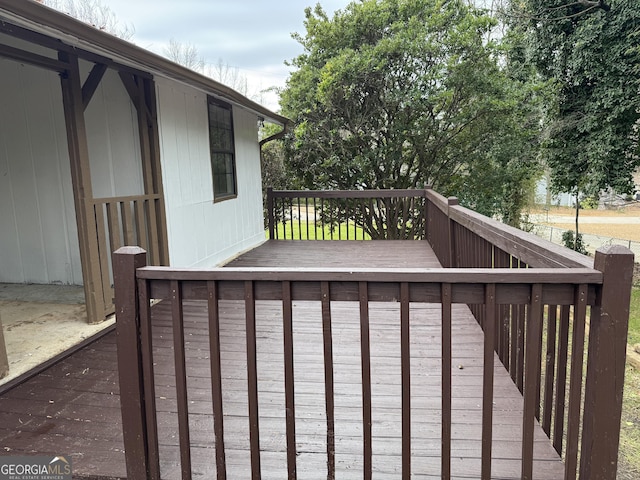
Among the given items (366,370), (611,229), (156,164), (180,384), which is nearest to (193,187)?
(156,164)

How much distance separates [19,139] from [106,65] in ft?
5.65

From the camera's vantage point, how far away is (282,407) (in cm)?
219

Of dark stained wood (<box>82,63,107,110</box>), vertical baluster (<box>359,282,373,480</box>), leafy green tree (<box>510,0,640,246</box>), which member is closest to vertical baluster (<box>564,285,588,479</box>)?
vertical baluster (<box>359,282,373,480</box>)

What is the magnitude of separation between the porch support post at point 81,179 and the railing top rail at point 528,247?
9.29ft

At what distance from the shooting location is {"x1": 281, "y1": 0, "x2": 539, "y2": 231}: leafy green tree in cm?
768

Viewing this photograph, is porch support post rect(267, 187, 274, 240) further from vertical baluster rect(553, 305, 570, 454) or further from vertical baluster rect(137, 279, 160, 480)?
vertical baluster rect(553, 305, 570, 454)

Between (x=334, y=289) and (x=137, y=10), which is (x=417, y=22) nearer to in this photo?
(x=334, y=289)

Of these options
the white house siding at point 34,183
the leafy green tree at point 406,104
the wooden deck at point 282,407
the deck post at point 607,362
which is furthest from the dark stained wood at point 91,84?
the leafy green tree at point 406,104

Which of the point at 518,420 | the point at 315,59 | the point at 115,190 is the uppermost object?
the point at 315,59

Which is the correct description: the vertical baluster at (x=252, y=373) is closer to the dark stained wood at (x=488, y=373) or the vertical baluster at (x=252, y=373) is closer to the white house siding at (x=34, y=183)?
the dark stained wood at (x=488, y=373)

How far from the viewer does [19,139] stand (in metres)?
4.25

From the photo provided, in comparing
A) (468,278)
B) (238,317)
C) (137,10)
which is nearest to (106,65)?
(238,317)

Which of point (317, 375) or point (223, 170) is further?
point (223, 170)

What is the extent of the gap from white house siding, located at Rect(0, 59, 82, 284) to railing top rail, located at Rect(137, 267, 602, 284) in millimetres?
3404
